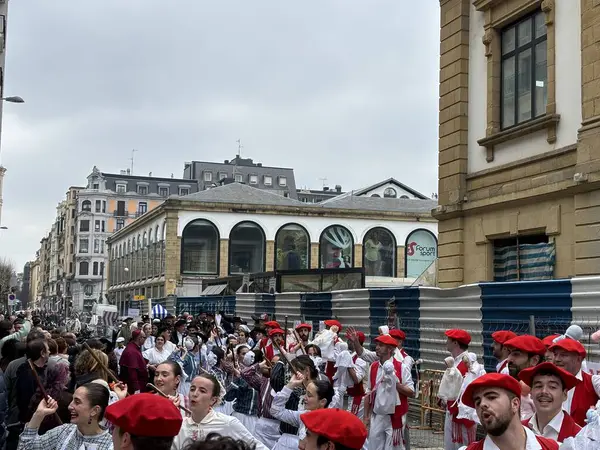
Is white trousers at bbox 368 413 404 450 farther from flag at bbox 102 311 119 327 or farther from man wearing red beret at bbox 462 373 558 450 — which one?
flag at bbox 102 311 119 327

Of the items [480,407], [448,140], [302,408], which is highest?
[448,140]

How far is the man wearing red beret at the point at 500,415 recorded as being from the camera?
438 cm

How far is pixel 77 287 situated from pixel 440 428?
115 m

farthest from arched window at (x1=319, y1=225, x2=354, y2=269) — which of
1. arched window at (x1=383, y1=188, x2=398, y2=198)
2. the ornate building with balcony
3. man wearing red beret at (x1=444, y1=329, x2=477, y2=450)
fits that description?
the ornate building with balcony

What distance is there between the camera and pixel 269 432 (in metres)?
8.80

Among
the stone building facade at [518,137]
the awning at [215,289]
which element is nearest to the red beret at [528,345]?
the stone building facade at [518,137]

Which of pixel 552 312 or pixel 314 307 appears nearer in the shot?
pixel 552 312

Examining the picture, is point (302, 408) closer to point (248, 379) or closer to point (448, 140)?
point (248, 379)


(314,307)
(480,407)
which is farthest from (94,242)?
(480,407)

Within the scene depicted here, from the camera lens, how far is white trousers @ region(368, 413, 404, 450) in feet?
34.1

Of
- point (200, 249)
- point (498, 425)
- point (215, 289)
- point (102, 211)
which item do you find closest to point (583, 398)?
point (498, 425)

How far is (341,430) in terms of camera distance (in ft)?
14.0

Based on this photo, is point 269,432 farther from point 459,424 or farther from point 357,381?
point 357,381

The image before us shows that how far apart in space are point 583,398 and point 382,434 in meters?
3.91
